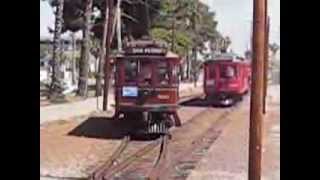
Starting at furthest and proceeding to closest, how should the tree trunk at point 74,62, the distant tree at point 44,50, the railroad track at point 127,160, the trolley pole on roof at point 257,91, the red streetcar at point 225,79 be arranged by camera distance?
the tree trunk at point 74,62 → the red streetcar at point 225,79 → the railroad track at point 127,160 → the distant tree at point 44,50 → the trolley pole on roof at point 257,91

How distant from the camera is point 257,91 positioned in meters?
6.86

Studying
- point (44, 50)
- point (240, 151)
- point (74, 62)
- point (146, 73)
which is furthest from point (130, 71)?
point (240, 151)

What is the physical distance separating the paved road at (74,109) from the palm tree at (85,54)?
195 millimetres

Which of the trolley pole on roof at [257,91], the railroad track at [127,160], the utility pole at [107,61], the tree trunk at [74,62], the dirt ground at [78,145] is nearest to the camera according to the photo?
the trolley pole on roof at [257,91]

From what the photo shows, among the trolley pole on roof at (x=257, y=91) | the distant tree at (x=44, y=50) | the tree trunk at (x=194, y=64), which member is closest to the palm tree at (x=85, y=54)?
the distant tree at (x=44, y=50)

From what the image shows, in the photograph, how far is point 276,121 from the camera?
7137 mm

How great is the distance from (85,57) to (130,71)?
1007mm

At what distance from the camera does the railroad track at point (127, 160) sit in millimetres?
7980

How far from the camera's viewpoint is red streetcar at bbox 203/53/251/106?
27.8ft

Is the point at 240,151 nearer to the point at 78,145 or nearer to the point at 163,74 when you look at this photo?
the point at 163,74

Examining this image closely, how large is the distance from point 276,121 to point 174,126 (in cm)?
203

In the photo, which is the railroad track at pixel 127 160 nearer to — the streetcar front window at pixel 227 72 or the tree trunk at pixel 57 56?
the tree trunk at pixel 57 56
